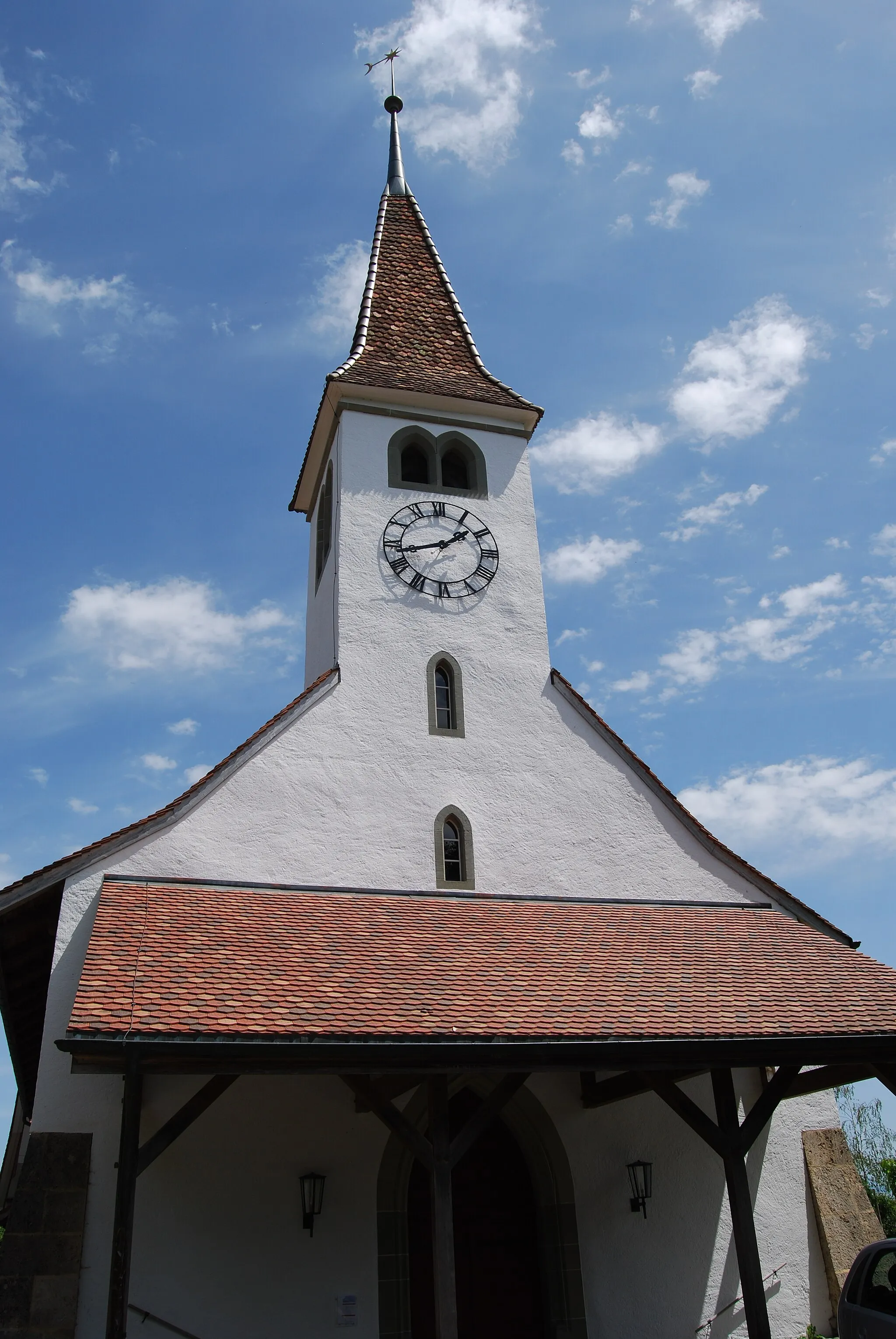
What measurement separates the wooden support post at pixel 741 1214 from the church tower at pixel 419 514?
570 cm

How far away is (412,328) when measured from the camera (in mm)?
16938

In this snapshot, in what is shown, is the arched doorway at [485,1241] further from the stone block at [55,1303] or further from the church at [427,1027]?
the stone block at [55,1303]

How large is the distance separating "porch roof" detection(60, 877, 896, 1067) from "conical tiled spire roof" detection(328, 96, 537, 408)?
25.7 feet

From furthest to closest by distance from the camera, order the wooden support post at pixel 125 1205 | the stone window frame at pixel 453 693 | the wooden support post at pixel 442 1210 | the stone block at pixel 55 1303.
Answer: the stone window frame at pixel 453 693 < the stone block at pixel 55 1303 < the wooden support post at pixel 442 1210 < the wooden support post at pixel 125 1205

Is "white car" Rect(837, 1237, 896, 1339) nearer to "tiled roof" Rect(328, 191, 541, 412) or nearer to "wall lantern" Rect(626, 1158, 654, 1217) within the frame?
"wall lantern" Rect(626, 1158, 654, 1217)

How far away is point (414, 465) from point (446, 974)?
855cm

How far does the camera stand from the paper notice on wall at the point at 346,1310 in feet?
30.3

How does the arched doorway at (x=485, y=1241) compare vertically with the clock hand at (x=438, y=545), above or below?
below

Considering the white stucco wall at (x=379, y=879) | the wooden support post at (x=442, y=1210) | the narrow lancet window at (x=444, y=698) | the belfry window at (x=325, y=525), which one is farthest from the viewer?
the belfry window at (x=325, y=525)

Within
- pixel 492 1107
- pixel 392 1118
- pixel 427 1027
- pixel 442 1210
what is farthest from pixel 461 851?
pixel 442 1210

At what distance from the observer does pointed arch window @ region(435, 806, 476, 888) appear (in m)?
11.7

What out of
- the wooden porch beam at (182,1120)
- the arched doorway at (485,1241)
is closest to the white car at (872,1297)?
the arched doorway at (485,1241)

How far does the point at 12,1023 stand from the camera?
41.7ft

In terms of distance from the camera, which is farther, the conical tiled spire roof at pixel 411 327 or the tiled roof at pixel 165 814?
the conical tiled spire roof at pixel 411 327
